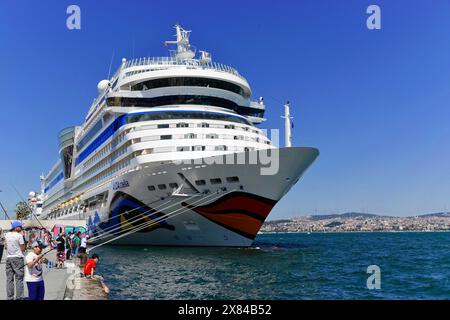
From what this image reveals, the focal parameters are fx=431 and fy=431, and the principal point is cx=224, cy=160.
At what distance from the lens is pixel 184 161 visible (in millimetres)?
20906

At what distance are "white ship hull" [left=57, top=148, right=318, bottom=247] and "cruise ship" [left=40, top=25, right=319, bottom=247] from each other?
51mm

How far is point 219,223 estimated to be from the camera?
21562 millimetres

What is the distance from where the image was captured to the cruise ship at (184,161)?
20.9m

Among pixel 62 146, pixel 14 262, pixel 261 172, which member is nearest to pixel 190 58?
pixel 261 172

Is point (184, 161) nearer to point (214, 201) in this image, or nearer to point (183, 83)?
point (214, 201)

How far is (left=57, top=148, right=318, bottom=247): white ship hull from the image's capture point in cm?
2078

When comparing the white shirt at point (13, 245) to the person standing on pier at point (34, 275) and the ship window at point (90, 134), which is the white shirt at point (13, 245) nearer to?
the person standing on pier at point (34, 275)

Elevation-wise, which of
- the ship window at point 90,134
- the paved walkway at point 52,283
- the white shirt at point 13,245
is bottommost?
the paved walkway at point 52,283

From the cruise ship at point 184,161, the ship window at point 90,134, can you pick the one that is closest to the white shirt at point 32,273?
the cruise ship at point 184,161

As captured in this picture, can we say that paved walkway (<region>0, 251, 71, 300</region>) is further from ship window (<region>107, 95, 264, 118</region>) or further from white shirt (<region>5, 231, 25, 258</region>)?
ship window (<region>107, 95, 264, 118</region>)

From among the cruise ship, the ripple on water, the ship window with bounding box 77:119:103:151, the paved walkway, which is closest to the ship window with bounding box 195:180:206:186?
the cruise ship

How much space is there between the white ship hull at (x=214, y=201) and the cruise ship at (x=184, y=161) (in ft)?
0.17

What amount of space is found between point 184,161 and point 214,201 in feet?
8.01
